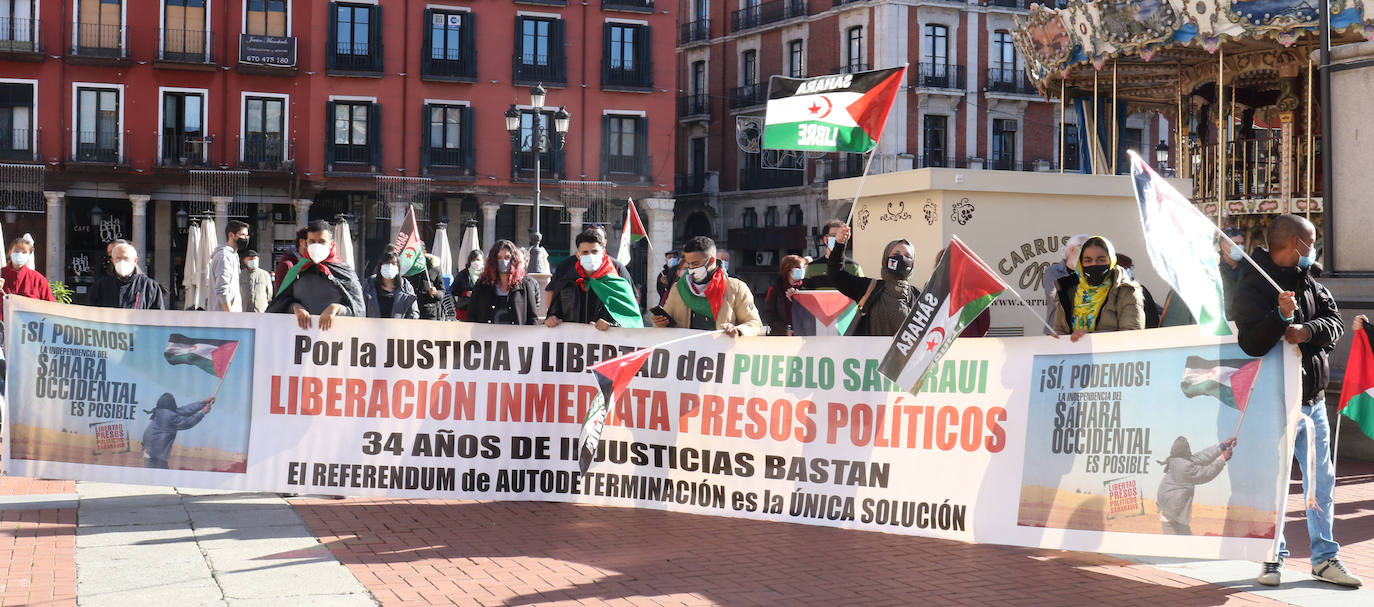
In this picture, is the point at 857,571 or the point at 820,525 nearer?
the point at 857,571

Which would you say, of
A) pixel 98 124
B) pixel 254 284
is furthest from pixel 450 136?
pixel 254 284

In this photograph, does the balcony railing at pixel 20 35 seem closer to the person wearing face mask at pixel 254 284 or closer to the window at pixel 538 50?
the window at pixel 538 50

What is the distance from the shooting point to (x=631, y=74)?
41.2m

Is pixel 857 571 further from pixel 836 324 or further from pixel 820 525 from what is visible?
pixel 836 324

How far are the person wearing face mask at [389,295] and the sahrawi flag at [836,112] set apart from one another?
3287mm

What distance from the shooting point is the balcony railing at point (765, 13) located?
4772 cm

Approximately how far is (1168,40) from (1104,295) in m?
9.73

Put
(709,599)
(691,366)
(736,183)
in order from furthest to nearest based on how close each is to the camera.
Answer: (736,183)
(691,366)
(709,599)

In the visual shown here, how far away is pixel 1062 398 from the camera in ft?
21.4

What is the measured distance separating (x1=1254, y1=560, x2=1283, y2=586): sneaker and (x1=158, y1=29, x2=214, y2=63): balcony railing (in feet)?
119

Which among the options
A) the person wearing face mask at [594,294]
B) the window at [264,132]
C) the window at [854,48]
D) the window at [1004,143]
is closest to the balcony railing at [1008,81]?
the window at [1004,143]

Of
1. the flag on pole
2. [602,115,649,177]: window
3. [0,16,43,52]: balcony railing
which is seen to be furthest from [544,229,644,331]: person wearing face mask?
[0,16,43,52]: balcony railing

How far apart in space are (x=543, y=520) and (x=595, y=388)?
821 millimetres

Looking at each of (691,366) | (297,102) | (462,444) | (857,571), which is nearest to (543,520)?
(462,444)
